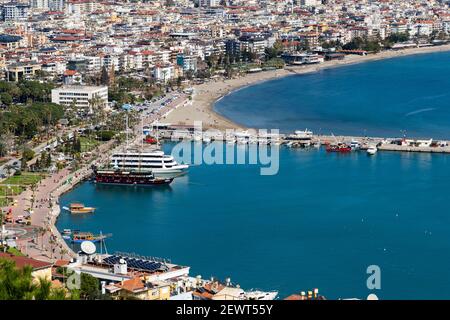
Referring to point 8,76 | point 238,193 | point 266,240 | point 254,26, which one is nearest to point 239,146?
point 238,193

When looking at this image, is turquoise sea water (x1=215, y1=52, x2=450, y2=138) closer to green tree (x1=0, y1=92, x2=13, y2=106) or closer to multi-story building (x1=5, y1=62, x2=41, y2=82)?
green tree (x1=0, y1=92, x2=13, y2=106)

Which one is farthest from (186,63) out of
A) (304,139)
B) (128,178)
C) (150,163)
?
(128,178)

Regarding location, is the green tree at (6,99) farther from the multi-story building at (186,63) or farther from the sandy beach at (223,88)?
the multi-story building at (186,63)

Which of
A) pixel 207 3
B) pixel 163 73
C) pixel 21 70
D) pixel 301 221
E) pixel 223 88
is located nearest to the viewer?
pixel 301 221

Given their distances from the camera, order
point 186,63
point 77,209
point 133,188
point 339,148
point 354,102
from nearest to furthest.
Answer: point 77,209 < point 133,188 < point 339,148 < point 354,102 < point 186,63

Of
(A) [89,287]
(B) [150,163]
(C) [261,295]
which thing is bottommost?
(B) [150,163]

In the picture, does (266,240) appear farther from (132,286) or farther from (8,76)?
(8,76)

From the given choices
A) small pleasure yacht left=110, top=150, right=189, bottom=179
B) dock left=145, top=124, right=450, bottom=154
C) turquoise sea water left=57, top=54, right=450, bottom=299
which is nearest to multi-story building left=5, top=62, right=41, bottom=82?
dock left=145, top=124, right=450, bottom=154

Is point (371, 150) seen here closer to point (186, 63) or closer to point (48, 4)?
point (186, 63)
